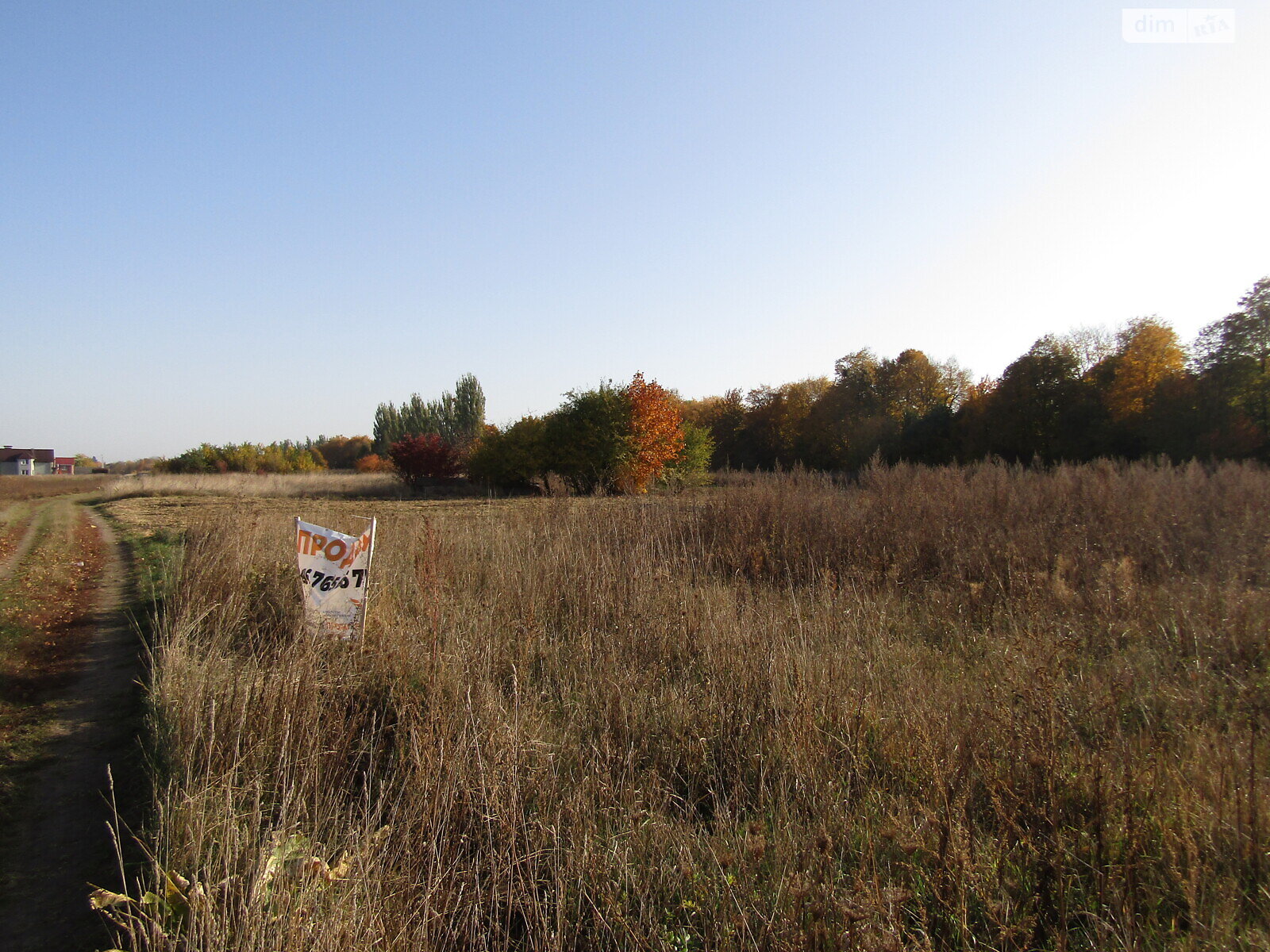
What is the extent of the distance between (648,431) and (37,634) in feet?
88.9

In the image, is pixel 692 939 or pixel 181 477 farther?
pixel 181 477

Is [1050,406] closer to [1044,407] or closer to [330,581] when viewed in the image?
[1044,407]

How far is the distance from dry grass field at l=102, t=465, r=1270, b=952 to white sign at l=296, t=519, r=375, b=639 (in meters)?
0.27

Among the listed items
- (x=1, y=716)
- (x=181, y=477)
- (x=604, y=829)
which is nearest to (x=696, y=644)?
(x=604, y=829)

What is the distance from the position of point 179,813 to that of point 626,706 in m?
2.34

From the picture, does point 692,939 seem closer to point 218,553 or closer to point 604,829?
point 604,829

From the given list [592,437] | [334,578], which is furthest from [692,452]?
[334,578]

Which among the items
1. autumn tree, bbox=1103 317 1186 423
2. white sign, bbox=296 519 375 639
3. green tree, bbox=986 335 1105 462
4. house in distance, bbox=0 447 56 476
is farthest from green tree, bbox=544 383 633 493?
house in distance, bbox=0 447 56 476

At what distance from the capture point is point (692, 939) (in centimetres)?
253

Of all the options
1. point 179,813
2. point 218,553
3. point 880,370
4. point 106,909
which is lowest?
point 106,909

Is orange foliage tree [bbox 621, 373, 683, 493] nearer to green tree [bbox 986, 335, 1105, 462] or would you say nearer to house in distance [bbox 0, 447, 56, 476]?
green tree [bbox 986, 335, 1105, 462]

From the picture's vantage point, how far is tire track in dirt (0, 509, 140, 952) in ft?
9.69

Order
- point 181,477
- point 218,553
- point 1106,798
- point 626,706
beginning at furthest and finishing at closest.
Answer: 1. point 181,477
2. point 218,553
3. point 626,706
4. point 1106,798

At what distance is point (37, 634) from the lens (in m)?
7.13
